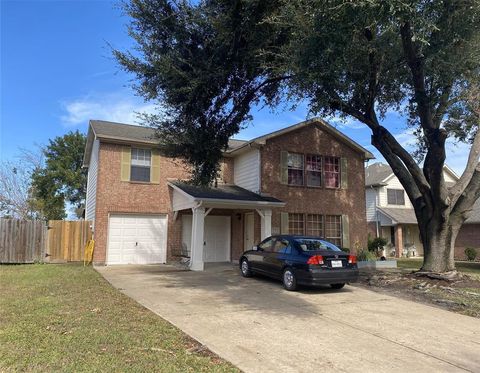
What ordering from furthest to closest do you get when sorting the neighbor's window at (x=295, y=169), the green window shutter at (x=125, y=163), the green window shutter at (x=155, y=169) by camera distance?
the neighbor's window at (x=295, y=169) → the green window shutter at (x=155, y=169) → the green window shutter at (x=125, y=163)

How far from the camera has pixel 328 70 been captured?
31.2 ft

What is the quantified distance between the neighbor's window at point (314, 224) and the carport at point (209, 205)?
2.75m

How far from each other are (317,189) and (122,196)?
9.18 meters

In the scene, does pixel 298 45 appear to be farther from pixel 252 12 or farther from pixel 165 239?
pixel 165 239

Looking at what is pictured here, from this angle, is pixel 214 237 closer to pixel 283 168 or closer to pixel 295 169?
pixel 283 168

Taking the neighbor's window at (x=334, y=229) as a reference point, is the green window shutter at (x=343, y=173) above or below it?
above

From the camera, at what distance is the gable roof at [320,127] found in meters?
18.8

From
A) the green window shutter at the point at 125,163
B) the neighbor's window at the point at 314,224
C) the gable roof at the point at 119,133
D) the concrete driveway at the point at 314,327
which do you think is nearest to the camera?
the concrete driveway at the point at 314,327

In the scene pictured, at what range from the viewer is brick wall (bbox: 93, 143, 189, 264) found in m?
17.7

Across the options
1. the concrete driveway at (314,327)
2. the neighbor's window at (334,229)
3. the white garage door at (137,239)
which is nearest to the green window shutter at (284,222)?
the neighbor's window at (334,229)

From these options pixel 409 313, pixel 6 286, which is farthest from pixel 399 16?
pixel 6 286

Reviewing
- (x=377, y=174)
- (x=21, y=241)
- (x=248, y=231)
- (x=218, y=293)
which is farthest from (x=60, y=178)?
(x=218, y=293)

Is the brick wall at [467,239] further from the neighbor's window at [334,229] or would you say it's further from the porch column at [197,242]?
the porch column at [197,242]

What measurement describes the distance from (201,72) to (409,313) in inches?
309
